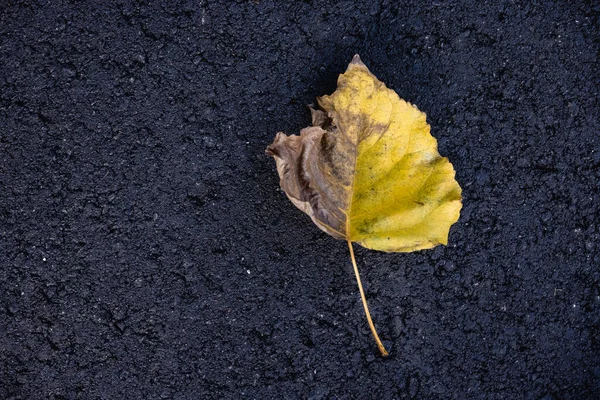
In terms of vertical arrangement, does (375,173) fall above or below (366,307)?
above

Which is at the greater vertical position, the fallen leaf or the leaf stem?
the fallen leaf

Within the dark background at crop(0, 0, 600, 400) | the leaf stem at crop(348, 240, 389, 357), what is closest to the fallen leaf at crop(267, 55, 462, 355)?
the leaf stem at crop(348, 240, 389, 357)

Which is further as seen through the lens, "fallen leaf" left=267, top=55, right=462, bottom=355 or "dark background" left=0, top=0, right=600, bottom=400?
"dark background" left=0, top=0, right=600, bottom=400

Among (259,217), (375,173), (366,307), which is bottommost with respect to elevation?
(366,307)

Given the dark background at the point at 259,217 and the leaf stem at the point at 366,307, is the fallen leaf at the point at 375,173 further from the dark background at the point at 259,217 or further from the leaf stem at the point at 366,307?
the dark background at the point at 259,217

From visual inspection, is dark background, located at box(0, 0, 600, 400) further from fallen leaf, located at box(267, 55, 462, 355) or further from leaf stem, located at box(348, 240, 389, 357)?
fallen leaf, located at box(267, 55, 462, 355)
